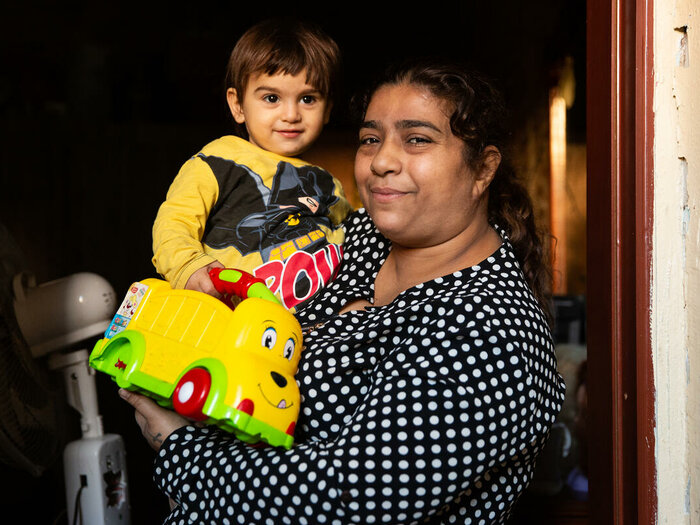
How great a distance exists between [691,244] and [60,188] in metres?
2.57

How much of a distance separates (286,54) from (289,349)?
0.71m

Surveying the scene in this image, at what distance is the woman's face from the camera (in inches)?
49.7

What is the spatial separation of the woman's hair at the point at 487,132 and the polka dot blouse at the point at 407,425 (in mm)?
151

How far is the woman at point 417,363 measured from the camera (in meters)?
1.05

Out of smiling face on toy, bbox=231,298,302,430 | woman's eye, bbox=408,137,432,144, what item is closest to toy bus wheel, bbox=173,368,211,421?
smiling face on toy, bbox=231,298,302,430

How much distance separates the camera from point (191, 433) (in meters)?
1.24

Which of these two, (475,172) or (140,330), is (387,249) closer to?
(475,172)

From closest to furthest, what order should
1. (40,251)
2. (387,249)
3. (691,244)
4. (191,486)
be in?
(691,244), (191,486), (387,249), (40,251)

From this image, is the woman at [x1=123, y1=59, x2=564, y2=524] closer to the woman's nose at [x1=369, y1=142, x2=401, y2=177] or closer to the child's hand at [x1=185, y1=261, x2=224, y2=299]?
the woman's nose at [x1=369, y1=142, x2=401, y2=177]

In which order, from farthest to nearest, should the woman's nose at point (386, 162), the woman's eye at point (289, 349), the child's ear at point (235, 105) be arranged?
1. the child's ear at point (235, 105)
2. the woman's nose at point (386, 162)
3. the woman's eye at point (289, 349)

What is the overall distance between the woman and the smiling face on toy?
9cm

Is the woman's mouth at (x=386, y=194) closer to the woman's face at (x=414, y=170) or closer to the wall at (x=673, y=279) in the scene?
the woman's face at (x=414, y=170)

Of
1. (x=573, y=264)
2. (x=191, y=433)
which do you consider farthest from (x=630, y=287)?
(x=573, y=264)

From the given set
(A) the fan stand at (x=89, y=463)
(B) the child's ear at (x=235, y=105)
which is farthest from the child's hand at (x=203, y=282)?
(A) the fan stand at (x=89, y=463)
